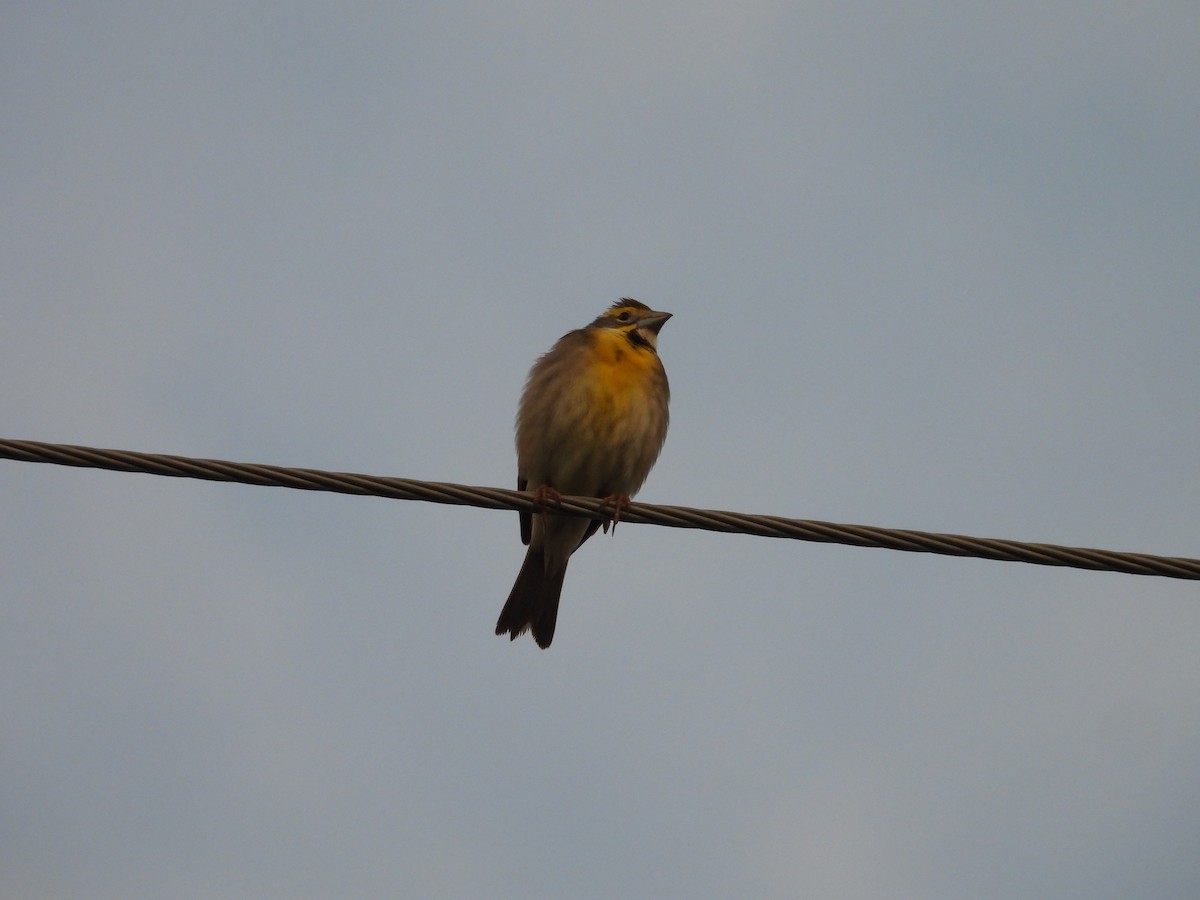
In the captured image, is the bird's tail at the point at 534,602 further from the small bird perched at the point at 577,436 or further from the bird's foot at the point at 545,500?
the bird's foot at the point at 545,500

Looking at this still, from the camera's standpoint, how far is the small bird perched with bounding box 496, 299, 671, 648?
6.75 meters

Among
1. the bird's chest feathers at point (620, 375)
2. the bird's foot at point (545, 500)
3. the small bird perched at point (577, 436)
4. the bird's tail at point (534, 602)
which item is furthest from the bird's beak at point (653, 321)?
the bird's foot at point (545, 500)

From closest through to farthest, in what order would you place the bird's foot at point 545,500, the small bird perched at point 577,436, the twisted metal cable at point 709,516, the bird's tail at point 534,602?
the twisted metal cable at point 709,516 → the bird's foot at point 545,500 → the small bird perched at point 577,436 → the bird's tail at point 534,602

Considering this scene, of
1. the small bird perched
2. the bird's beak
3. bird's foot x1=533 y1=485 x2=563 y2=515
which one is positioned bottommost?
bird's foot x1=533 y1=485 x2=563 y2=515

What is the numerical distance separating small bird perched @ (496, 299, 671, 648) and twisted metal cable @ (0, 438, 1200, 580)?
2.30 meters

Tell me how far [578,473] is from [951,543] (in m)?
2.91

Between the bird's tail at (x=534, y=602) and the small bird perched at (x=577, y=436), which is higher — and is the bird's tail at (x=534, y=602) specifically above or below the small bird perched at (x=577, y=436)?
below

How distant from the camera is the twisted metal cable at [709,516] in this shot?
13.0 ft

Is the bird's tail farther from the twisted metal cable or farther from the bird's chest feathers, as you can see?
the twisted metal cable

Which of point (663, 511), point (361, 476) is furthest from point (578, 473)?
point (361, 476)

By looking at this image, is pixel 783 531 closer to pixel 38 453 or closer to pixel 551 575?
pixel 38 453

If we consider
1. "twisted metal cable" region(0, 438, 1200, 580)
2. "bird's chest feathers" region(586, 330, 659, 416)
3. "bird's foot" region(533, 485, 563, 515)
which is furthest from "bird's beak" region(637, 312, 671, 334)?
"twisted metal cable" region(0, 438, 1200, 580)

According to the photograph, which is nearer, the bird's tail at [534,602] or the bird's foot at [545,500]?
the bird's foot at [545,500]

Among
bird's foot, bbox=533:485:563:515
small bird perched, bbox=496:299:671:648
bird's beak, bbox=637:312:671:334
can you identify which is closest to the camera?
bird's foot, bbox=533:485:563:515
